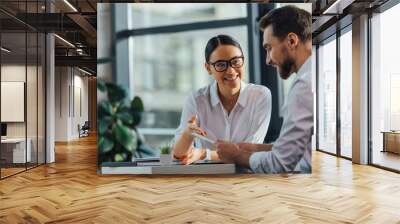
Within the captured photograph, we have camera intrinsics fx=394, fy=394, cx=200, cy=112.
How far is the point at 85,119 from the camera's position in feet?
66.0

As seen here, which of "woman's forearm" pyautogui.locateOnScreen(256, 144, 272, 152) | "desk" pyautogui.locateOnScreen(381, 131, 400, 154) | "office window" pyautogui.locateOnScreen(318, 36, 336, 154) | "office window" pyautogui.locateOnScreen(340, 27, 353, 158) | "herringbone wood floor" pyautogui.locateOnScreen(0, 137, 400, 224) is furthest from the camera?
"office window" pyautogui.locateOnScreen(318, 36, 336, 154)

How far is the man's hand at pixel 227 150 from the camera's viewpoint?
6660 millimetres

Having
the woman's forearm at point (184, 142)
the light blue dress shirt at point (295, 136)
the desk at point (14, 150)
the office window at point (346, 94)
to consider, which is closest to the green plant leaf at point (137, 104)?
the woman's forearm at point (184, 142)

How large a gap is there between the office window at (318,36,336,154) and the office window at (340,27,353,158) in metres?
0.51

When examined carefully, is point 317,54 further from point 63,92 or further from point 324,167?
point 63,92

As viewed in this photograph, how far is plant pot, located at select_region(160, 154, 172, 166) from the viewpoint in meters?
6.72

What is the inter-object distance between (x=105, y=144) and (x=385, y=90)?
538 cm

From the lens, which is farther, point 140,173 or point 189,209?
point 140,173

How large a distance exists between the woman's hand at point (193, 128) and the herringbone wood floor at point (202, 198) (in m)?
0.75

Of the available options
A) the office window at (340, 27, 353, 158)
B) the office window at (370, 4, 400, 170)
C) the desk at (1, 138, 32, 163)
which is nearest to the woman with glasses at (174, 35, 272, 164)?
the office window at (370, 4, 400, 170)

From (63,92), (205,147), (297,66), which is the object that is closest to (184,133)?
(205,147)

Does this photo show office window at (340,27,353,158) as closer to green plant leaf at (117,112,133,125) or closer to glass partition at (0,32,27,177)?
green plant leaf at (117,112,133,125)

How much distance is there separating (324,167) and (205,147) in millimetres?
2690

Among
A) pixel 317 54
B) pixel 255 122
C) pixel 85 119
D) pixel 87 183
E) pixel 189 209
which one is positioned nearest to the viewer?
pixel 189 209
